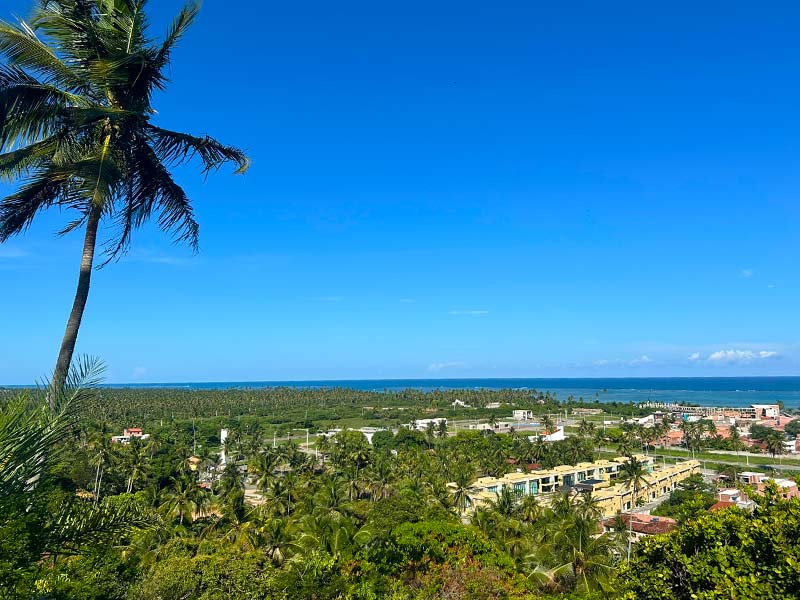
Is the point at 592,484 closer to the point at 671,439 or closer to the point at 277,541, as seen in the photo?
the point at 277,541

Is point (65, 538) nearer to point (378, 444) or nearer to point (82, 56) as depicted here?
point (82, 56)

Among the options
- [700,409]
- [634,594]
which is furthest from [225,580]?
[700,409]

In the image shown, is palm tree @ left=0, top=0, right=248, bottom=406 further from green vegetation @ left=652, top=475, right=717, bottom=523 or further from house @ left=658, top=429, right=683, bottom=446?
house @ left=658, top=429, right=683, bottom=446

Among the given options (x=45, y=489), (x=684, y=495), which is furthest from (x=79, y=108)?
(x=684, y=495)

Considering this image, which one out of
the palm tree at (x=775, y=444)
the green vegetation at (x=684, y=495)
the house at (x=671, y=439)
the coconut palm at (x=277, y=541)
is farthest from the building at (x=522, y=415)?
the coconut palm at (x=277, y=541)

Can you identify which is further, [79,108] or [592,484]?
[592,484]

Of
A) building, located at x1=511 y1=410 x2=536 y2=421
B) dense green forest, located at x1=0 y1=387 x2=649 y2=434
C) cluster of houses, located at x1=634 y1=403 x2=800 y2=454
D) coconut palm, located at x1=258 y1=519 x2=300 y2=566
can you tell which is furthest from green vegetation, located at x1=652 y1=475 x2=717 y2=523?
building, located at x1=511 y1=410 x2=536 y2=421

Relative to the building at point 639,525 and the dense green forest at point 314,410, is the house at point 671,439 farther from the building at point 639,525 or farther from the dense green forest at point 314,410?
the building at point 639,525
